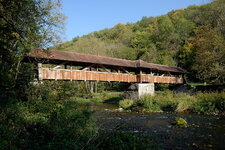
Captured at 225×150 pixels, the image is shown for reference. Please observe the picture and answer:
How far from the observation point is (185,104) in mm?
11406

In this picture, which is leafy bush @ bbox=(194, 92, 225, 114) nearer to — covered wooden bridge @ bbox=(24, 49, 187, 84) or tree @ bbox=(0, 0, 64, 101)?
covered wooden bridge @ bbox=(24, 49, 187, 84)

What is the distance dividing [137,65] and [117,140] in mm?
12675

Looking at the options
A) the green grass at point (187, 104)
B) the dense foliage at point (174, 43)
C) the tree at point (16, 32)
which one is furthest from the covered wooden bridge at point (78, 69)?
the dense foliage at point (174, 43)

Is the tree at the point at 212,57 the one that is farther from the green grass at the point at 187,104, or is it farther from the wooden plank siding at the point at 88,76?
the green grass at the point at 187,104

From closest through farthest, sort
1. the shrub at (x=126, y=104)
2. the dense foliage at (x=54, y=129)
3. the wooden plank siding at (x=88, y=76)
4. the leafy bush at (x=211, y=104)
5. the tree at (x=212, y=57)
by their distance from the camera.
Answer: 1. the dense foliage at (x=54, y=129)
2. the leafy bush at (x=211, y=104)
3. the wooden plank siding at (x=88, y=76)
4. the shrub at (x=126, y=104)
5. the tree at (x=212, y=57)

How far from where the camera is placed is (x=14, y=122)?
4469 mm

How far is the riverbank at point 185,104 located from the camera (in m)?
Answer: 10.2

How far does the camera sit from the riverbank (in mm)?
10241

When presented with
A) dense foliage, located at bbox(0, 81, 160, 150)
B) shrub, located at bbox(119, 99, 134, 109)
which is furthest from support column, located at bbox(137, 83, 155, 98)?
dense foliage, located at bbox(0, 81, 160, 150)

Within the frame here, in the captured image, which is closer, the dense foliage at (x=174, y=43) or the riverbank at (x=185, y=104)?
the riverbank at (x=185, y=104)

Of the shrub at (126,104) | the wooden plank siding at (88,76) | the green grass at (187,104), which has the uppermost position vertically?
the wooden plank siding at (88,76)

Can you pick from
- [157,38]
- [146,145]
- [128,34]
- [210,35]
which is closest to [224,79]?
[210,35]

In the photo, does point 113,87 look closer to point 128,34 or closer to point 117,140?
point 128,34

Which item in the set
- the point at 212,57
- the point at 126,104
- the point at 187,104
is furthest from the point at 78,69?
the point at 212,57
